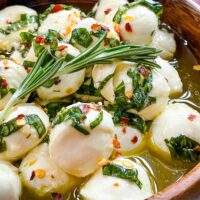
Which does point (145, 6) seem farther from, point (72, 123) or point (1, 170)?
point (1, 170)

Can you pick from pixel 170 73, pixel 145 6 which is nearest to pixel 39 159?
pixel 170 73

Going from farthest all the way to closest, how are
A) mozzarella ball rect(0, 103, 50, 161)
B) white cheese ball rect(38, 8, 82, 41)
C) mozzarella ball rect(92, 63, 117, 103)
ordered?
white cheese ball rect(38, 8, 82, 41), mozzarella ball rect(92, 63, 117, 103), mozzarella ball rect(0, 103, 50, 161)

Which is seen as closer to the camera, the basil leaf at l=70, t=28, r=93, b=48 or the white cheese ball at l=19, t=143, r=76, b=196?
the white cheese ball at l=19, t=143, r=76, b=196

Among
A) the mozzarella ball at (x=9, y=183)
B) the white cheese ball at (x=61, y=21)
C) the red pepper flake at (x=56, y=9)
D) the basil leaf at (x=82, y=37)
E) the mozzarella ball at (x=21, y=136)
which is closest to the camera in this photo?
the mozzarella ball at (x=9, y=183)

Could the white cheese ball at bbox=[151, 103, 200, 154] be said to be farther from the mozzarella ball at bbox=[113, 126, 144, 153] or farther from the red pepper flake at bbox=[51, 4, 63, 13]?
the red pepper flake at bbox=[51, 4, 63, 13]

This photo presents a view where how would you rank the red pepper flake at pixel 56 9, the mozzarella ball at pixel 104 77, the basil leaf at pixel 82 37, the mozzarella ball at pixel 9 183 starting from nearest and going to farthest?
the mozzarella ball at pixel 9 183 < the mozzarella ball at pixel 104 77 < the basil leaf at pixel 82 37 < the red pepper flake at pixel 56 9

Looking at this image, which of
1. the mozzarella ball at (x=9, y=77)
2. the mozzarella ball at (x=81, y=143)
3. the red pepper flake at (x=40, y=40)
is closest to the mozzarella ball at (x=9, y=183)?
the mozzarella ball at (x=81, y=143)

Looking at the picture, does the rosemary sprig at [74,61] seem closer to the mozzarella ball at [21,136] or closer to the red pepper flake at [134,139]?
the mozzarella ball at [21,136]

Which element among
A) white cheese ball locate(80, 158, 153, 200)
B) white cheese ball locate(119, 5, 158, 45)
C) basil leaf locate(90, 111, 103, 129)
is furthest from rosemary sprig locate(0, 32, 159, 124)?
white cheese ball locate(80, 158, 153, 200)
